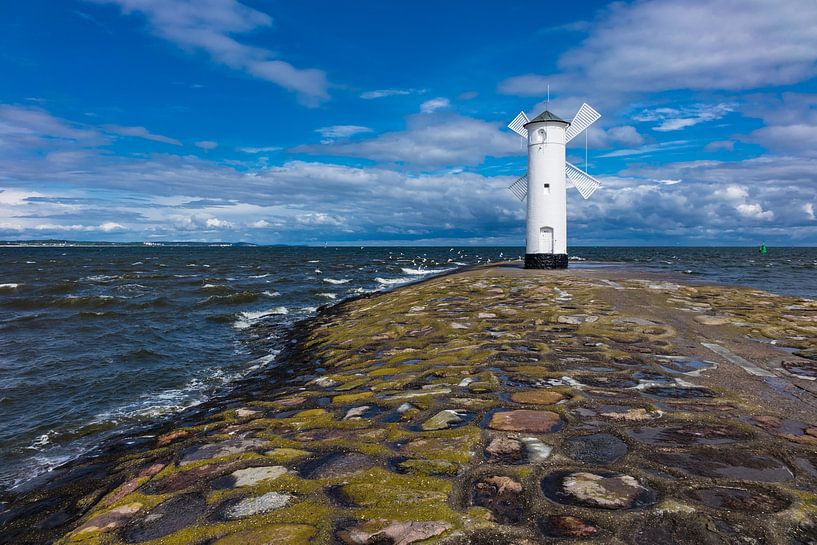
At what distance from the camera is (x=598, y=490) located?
3.26 metres

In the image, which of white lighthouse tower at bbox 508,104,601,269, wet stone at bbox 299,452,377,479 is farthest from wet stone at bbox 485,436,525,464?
white lighthouse tower at bbox 508,104,601,269

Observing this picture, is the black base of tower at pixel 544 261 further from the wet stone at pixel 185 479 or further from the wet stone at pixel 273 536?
the wet stone at pixel 273 536

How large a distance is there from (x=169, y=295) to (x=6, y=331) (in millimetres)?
9730

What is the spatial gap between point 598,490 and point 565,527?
534mm

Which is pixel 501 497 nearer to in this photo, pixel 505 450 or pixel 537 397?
pixel 505 450

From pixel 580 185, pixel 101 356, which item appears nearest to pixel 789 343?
pixel 101 356

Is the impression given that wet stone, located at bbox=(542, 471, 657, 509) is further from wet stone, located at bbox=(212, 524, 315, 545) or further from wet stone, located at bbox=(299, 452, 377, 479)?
wet stone, located at bbox=(212, 524, 315, 545)

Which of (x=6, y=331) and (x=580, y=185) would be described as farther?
(x=580, y=185)

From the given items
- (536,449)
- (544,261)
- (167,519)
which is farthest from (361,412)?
(544,261)

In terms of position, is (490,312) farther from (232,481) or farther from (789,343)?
(232,481)

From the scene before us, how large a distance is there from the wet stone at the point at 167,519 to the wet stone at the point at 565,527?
2180 mm

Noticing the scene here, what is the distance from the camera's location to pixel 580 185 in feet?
92.6

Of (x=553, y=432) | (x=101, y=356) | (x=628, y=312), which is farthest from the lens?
(x=101, y=356)

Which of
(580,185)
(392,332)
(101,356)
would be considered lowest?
(101,356)
